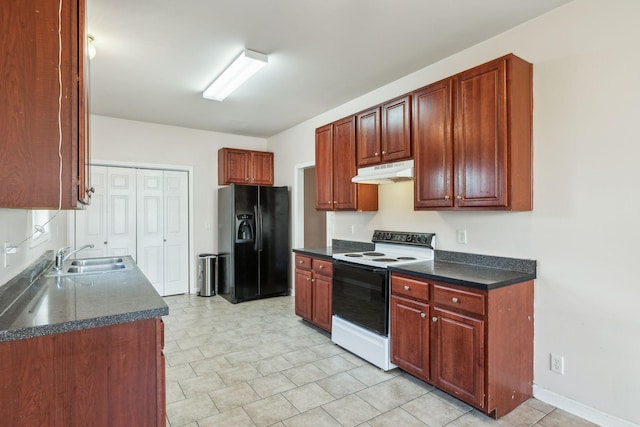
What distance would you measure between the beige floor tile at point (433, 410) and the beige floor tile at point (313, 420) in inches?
20.4

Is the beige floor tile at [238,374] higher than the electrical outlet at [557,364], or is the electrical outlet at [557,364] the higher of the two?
the electrical outlet at [557,364]

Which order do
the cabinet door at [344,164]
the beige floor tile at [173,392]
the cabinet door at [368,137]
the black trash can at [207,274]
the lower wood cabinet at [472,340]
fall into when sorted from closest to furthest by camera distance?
1. the lower wood cabinet at [472,340]
2. the beige floor tile at [173,392]
3. the cabinet door at [368,137]
4. the cabinet door at [344,164]
5. the black trash can at [207,274]

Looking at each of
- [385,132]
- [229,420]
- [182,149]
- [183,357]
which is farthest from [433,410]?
[182,149]

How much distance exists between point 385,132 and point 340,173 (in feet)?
2.46

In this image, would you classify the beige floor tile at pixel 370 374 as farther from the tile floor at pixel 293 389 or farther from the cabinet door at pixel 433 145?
the cabinet door at pixel 433 145

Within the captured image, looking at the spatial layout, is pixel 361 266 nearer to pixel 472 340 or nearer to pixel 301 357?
pixel 301 357

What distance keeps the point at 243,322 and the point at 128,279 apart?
210cm

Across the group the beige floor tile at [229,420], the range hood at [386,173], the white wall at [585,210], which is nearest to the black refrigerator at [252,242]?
the range hood at [386,173]

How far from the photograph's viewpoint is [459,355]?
2311mm

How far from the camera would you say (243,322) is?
4.18 meters

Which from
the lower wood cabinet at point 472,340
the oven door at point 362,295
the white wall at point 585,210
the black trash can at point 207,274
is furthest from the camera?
the black trash can at point 207,274

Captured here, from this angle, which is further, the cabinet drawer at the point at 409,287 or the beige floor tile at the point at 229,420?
the cabinet drawer at the point at 409,287

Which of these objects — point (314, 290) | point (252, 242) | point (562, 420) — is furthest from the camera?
point (252, 242)

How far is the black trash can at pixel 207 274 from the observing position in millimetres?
5426
